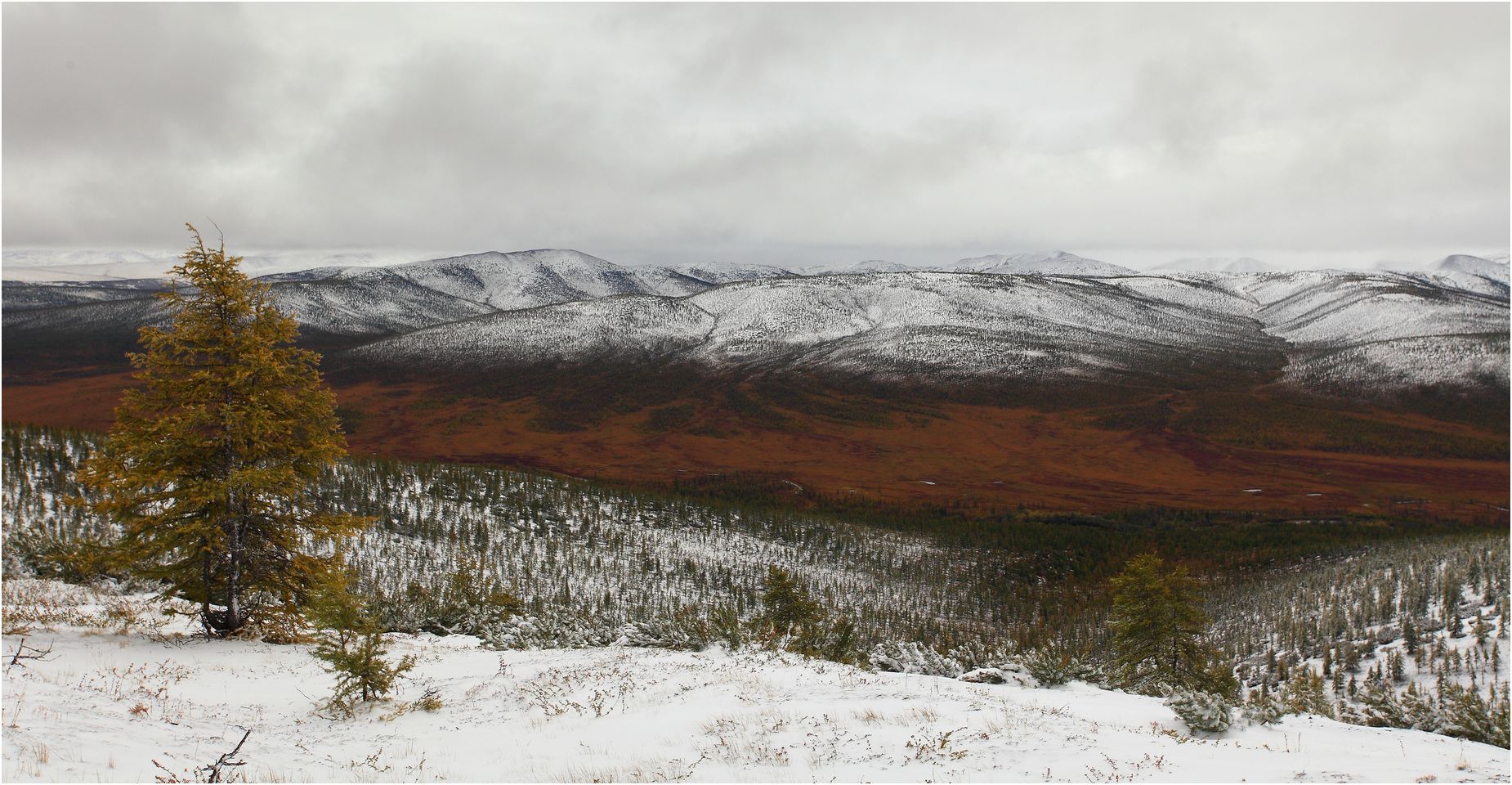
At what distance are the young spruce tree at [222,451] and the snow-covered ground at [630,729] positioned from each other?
1.26 meters

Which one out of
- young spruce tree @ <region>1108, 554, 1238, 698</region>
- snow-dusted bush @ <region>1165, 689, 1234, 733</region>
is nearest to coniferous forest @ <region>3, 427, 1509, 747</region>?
snow-dusted bush @ <region>1165, 689, 1234, 733</region>

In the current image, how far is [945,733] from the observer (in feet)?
24.4

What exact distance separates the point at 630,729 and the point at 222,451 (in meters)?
8.72

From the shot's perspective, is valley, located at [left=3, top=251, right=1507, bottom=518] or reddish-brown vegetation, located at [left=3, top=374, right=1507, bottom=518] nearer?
reddish-brown vegetation, located at [left=3, top=374, right=1507, bottom=518]

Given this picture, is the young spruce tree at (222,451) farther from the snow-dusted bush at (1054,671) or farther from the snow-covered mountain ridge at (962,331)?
the snow-covered mountain ridge at (962,331)

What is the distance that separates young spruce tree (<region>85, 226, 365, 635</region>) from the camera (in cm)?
1120

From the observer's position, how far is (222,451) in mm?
11883

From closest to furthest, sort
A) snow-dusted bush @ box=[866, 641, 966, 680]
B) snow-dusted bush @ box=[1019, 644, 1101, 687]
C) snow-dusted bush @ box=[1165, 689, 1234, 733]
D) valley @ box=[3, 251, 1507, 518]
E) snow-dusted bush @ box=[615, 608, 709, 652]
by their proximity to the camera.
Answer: snow-dusted bush @ box=[1165, 689, 1234, 733] → snow-dusted bush @ box=[1019, 644, 1101, 687] → snow-dusted bush @ box=[866, 641, 966, 680] → snow-dusted bush @ box=[615, 608, 709, 652] → valley @ box=[3, 251, 1507, 518]

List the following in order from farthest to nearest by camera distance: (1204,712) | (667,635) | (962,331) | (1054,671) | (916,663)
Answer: (962,331)
(667,635)
(916,663)
(1054,671)
(1204,712)

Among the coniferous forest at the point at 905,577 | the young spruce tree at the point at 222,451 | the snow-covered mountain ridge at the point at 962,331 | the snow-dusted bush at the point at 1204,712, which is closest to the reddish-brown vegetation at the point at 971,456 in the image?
the coniferous forest at the point at 905,577

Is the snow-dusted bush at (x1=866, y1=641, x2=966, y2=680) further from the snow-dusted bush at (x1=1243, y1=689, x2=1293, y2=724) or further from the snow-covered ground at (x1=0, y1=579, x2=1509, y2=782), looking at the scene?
the snow-dusted bush at (x1=1243, y1=689, x2=1293, y2=724)

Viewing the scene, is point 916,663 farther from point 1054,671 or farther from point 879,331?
point 879,331

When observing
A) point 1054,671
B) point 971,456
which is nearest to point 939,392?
point 971,456

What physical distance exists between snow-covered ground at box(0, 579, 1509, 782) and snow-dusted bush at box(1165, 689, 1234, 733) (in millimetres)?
194
